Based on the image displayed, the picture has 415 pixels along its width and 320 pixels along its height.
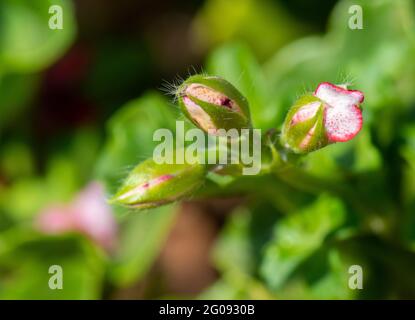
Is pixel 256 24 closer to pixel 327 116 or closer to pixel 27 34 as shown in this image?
pixel 27 34

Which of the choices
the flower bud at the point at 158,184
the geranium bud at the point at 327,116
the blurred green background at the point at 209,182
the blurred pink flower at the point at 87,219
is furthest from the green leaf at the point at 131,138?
the geranium bud at the point at 327,116

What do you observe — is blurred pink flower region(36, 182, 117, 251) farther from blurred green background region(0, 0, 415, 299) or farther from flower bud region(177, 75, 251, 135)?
flower bud region(177, 75, 251, 135)

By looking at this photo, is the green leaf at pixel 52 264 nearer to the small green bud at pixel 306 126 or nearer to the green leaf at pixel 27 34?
the green leaf at pixel 27 34

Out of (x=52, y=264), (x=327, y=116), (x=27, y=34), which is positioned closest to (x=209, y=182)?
(x=327, y=116)

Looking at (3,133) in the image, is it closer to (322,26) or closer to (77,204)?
(77,204)

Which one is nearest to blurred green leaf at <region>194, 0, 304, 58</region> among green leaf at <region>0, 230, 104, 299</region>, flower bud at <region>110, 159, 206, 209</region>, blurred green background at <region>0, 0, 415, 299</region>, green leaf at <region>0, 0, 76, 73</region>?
blurred green background at <region>0, 0, 415, 299</region>

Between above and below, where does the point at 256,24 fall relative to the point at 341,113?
above
